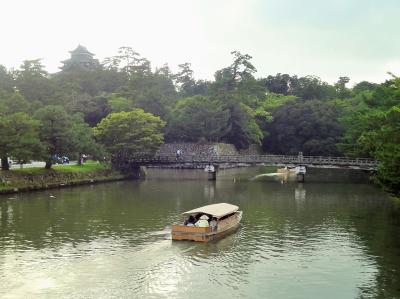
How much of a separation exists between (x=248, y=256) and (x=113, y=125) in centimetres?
6059

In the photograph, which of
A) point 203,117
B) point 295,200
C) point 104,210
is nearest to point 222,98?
point 203,117

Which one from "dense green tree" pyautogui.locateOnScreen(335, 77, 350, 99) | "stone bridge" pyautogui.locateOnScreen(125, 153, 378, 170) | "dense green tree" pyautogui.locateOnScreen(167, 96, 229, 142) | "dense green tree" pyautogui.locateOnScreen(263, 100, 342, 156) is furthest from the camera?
"dense green tree" pyautogui.locateOnScreen(335, 77, 350, 99)

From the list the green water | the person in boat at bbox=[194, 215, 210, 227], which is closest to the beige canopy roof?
the person in boat at bbox=[194, 215, 210, 227]

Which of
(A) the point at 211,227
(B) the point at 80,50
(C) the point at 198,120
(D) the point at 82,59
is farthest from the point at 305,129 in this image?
(B) the point at 80,50

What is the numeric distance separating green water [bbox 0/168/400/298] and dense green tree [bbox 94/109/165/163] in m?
30.9

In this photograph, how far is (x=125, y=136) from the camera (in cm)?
8619

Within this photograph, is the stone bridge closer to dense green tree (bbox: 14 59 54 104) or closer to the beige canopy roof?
dense green tree (bbox: 14 59 54 104)

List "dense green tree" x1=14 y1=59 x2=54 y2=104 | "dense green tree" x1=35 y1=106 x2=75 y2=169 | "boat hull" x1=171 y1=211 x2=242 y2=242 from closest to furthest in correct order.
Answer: "boat hull" x1=171 y1=211 x2=242 y2=242, "dense green tree" x1=35 y1=106 x2=75 y2=169, "dense green tree" x1=14 y1=59 x2=54 y2=104

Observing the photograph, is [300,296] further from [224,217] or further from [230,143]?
[230,143]

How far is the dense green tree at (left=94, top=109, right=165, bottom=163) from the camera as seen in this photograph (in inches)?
3396

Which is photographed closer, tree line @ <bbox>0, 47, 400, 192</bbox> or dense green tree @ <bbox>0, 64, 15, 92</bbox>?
tree line @ <bbox>0, 47, 400, 192</bbox>

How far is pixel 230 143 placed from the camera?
11681 centimetres

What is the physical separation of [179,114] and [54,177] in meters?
43.6

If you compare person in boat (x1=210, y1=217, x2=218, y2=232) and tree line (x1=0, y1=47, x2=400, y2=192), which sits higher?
tree line (x1=0, y1=47, x2=400, y2=192)
